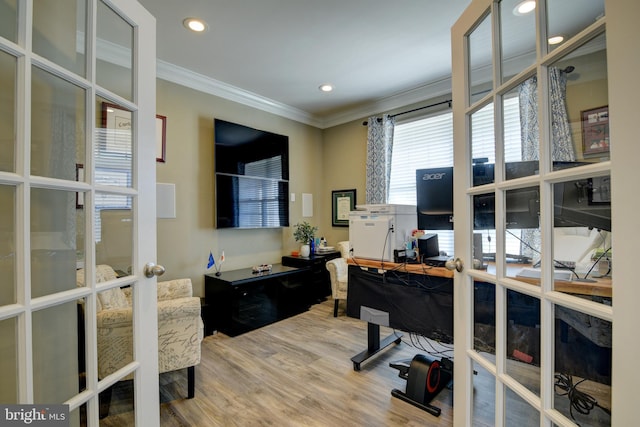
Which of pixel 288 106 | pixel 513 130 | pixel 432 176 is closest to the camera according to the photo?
pixel 513 130

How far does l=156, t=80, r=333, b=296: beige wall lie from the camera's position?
3.04 m

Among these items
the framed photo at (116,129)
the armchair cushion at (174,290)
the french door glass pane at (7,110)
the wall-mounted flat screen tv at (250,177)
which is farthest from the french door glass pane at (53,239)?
the wall-mounted flat screen tv at (250,177)

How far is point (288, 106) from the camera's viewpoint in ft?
13.7

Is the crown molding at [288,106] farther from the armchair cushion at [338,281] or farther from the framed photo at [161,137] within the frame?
the armchair cushion at [338,281]

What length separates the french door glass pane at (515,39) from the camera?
0.92 m

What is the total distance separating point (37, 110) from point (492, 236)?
1.68 m

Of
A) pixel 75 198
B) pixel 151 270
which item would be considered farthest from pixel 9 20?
pixel 151 270

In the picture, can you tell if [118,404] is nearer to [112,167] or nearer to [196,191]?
[112,167]

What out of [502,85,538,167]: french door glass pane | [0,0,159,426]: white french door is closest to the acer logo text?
[502,85,538,167]: french door glass pane

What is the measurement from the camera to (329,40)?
2.61m

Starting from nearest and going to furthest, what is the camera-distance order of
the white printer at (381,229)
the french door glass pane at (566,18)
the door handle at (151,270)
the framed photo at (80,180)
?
the french door glass pane at (566,18)
the framed photo at (80,180)
the door handle at (151,270)
the white printer at (381,229)

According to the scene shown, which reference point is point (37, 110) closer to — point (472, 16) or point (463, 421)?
point (472, 16)

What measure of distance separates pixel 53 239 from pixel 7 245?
138mm

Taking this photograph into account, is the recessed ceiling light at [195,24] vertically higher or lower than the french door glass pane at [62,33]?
higher
